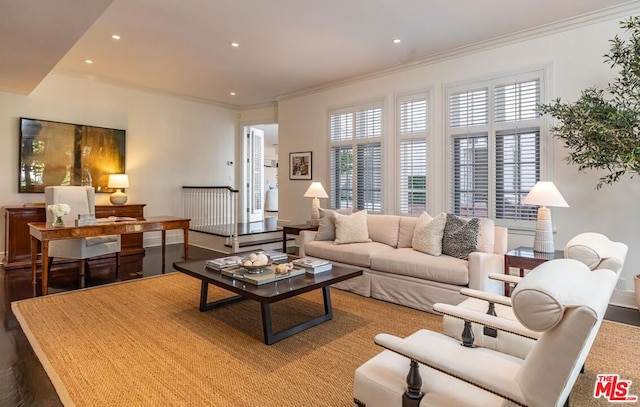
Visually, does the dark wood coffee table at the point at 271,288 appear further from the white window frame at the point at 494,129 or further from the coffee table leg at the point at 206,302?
the white window frame at the point at 494,129

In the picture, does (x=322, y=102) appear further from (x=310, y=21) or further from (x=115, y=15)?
(x=115, y=15)

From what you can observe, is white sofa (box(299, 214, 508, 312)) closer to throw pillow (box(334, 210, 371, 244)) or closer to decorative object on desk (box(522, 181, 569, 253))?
throw pillow (box(334, 210, 371, 244))

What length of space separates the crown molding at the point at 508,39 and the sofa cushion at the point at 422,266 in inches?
113

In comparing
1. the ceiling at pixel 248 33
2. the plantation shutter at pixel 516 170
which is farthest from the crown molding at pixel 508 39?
the plantation shutter at pixel 516 170

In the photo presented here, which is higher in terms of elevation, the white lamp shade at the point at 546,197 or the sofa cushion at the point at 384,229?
the white lamp shade at the point at 546,197

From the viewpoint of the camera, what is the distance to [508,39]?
4.36 metres

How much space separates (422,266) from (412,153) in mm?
2347

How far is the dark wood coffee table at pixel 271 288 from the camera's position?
102 inches

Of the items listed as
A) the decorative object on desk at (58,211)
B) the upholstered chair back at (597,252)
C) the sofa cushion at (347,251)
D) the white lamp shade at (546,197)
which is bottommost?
the sofa cushion at (347,251)

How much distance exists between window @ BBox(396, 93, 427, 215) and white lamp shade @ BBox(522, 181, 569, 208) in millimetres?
1809

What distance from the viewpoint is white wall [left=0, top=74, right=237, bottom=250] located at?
17.7 ft

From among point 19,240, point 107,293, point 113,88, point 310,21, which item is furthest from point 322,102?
point 19,240

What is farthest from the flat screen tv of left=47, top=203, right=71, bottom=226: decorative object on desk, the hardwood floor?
the hardwood floor

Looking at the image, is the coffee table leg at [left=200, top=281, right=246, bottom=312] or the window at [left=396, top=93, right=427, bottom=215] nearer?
the coffee table leg at [left=200, top=281, right=246, bottom=312]
